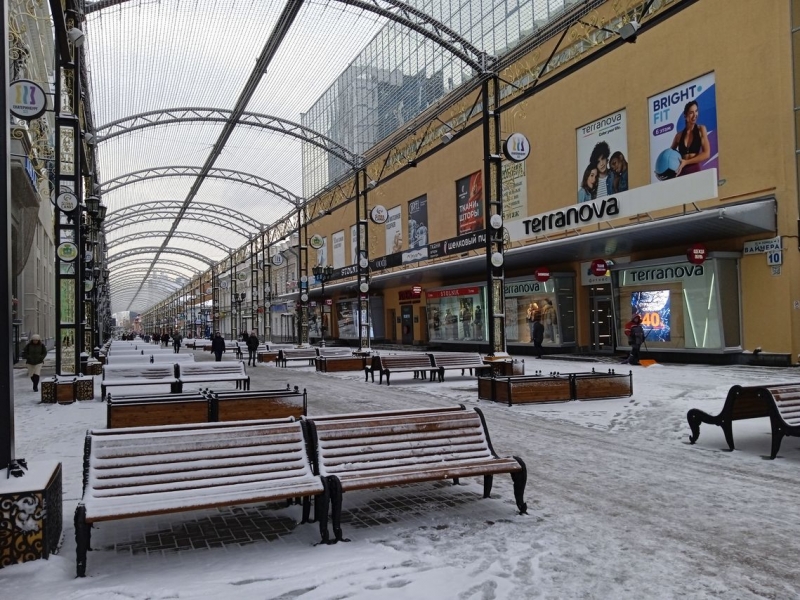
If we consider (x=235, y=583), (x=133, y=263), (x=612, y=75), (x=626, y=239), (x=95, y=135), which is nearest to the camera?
(x=235, y=583)

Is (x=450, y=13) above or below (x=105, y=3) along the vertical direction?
above

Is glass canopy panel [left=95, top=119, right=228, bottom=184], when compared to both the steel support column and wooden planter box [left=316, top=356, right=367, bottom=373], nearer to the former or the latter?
wooden planter box [left=316, top=356, right=367, bottom=373]

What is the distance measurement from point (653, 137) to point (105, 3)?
57.9 feet

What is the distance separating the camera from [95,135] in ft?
89.8

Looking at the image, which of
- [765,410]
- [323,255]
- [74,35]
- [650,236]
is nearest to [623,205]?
[650,236]

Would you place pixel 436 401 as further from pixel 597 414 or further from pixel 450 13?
pixel 450 13

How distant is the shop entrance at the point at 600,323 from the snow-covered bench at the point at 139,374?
1779 centimetres

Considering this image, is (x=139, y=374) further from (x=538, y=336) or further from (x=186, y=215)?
(x=186, y=215)

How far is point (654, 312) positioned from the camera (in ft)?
71.8

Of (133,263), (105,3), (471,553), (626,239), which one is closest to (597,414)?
(471,553)

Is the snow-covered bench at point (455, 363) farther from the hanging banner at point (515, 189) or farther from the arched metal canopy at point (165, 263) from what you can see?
the arched metal canopy at point (165, 263)

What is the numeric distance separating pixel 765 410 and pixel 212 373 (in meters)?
11.1

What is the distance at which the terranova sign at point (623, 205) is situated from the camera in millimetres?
18234

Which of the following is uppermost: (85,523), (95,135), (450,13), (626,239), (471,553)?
(450,13)
